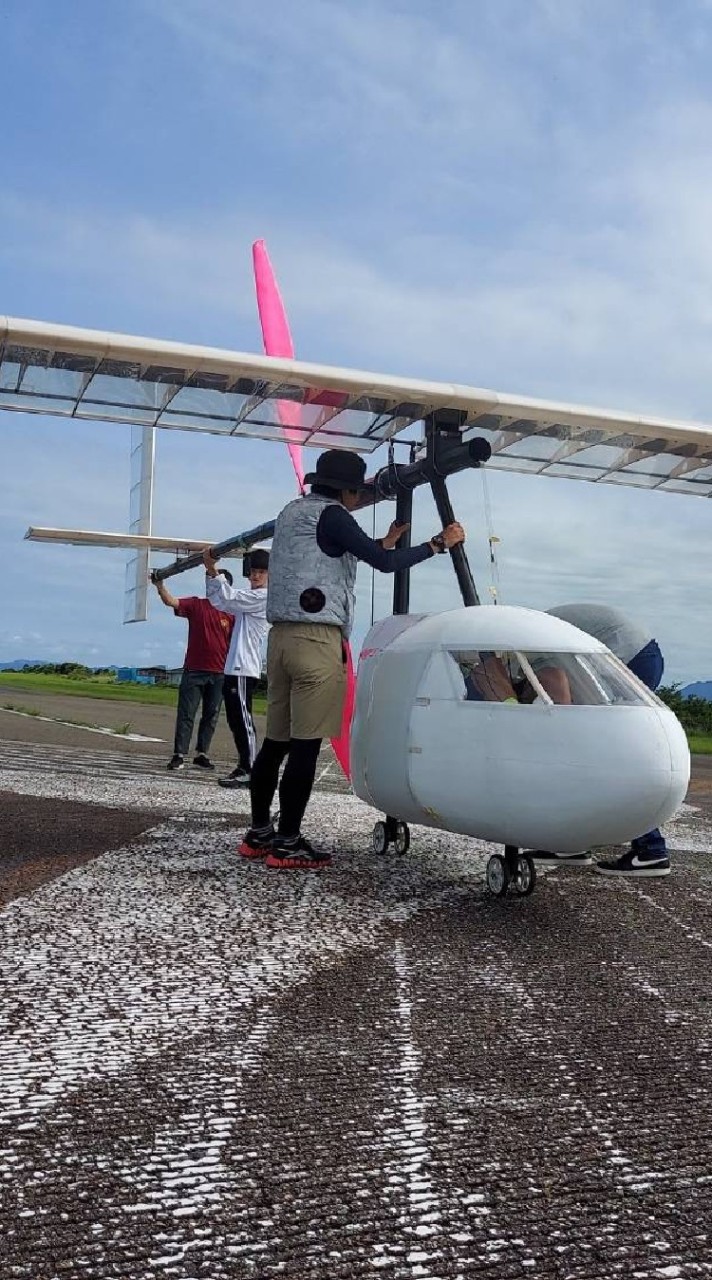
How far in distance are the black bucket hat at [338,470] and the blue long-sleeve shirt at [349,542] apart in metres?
0.31

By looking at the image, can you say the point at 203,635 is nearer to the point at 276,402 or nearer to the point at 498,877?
the point at 276,402

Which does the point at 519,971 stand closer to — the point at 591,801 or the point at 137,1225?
the point at 591,801

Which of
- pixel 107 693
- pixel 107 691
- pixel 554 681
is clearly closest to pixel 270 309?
pixel 554 681

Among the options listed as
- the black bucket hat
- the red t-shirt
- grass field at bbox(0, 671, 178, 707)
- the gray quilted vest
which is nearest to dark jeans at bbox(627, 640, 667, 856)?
the gray quilted vest

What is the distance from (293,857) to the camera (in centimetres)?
583

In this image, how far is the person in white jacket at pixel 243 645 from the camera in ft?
34.3

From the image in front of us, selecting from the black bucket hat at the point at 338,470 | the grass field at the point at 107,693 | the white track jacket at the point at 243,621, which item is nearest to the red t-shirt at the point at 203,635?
the white track jacket at the point at 243,621

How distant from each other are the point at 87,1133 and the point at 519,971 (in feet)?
6.73

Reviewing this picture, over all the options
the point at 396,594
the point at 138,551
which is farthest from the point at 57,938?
the point at 138,551

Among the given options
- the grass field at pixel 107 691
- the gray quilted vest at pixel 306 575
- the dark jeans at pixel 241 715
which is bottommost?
the grass field at pixel 107 691

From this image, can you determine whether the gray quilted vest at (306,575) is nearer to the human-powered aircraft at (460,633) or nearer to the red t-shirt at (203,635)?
the human-powered aircraft at (460,633)

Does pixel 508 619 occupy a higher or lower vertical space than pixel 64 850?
higher

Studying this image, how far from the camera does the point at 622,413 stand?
8453 millimetres

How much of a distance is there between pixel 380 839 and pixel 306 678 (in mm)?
1440
